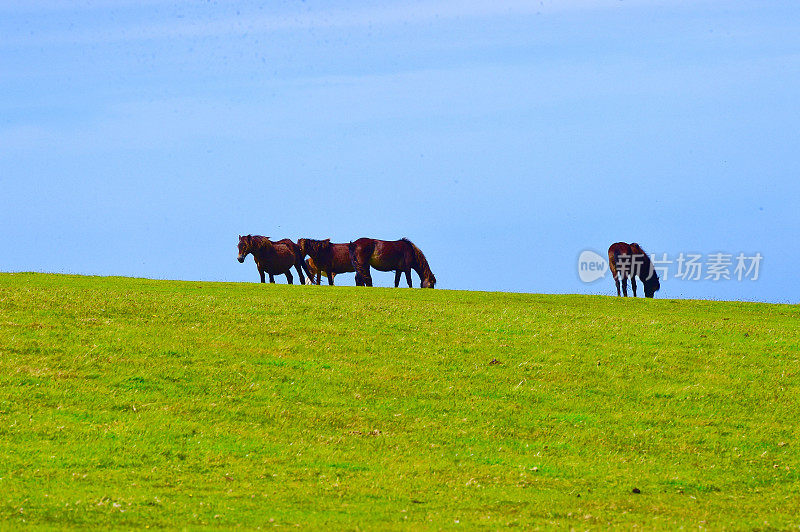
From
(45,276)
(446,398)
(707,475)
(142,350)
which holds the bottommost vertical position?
(707,475)

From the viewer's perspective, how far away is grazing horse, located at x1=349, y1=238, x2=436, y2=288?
5366 centimetres

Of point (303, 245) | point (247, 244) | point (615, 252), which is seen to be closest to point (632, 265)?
point (615, 252)

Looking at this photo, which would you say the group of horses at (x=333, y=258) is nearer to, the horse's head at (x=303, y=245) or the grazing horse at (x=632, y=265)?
the horse's head at (x=303, y=245)

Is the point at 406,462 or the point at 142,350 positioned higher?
the point at 142,350

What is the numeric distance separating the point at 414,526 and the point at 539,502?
3010 mm

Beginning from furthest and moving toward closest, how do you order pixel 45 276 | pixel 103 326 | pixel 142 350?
pixel 45 276, pixel 103 326, pixel 142 350

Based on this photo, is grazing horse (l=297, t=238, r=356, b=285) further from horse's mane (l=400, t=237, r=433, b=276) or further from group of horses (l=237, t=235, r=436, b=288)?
horse's mane (l=400, t=237, r=433, b=276)

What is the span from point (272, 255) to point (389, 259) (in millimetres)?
8508

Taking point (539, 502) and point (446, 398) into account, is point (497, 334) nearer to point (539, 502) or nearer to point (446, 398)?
point (446, 398)

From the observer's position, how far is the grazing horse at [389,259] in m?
53.7

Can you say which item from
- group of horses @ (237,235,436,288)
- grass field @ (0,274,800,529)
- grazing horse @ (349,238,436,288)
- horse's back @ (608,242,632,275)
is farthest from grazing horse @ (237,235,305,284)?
grass field @ (0,274,800,529)

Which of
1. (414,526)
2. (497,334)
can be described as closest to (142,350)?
(497,334)

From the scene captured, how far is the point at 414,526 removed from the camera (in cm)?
1384

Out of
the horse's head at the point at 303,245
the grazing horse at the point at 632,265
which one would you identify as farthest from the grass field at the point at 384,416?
the horse's head at the point at 303,245
